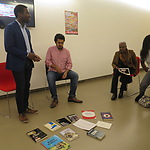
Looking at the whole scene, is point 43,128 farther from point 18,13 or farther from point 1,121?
point 18,13

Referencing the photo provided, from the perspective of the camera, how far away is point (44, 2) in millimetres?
2895

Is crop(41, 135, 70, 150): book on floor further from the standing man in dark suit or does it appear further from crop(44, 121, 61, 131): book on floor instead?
the standing man in dark suit

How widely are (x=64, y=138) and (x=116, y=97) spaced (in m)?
1.51

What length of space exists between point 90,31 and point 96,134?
9.12ft

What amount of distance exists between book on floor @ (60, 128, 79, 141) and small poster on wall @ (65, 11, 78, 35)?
90.4 inches

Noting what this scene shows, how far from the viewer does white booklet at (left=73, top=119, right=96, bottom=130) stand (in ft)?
5.94

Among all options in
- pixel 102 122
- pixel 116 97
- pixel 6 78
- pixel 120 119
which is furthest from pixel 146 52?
pixel 6 78

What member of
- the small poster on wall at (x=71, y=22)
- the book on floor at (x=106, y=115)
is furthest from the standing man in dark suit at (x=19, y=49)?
the small poster on wall at (x=71, y=22)

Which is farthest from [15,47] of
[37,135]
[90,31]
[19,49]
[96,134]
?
[90,31]

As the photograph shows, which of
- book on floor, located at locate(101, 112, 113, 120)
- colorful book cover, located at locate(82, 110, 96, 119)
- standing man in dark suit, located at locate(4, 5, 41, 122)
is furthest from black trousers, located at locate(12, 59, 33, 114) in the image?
book on floor, located at locate(101, 112, 113, 120)

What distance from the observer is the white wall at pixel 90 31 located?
299 centimetres

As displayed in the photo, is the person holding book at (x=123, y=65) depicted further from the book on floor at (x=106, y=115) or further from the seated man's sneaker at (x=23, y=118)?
the seated man's sneaker at (x=23, y=118)

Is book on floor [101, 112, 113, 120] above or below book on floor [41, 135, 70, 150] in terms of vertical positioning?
above

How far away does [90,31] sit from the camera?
374 centimetres
